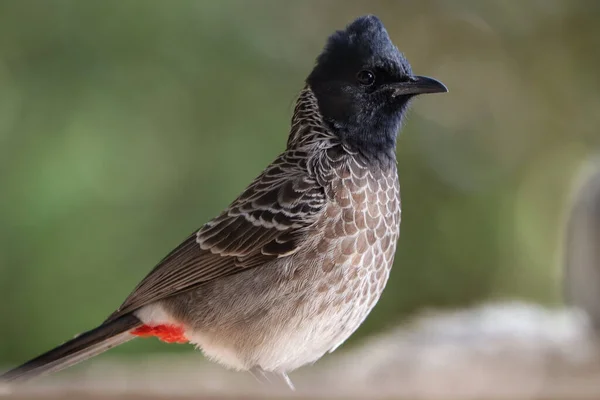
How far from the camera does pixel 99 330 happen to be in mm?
2170

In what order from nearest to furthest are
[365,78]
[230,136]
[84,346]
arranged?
[84,346] < [365,78] < [230,136]

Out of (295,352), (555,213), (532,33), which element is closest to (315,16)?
(532,33)

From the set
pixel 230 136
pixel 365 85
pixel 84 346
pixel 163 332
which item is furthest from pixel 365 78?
pixel 230 136

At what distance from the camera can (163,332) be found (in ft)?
7.37

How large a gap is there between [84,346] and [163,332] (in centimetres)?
22

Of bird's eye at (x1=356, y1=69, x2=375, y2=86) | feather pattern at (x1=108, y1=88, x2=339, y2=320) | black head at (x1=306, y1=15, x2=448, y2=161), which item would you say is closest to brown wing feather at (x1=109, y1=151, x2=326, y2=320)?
feather pattern at (x1=108, y1=88, x2=339, y2=320)

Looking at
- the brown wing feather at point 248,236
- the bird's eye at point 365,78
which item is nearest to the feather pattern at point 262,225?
the brown wing feather at point 248,236

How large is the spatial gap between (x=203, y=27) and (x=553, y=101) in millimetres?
2514

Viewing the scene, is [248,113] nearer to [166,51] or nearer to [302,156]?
[166,51]

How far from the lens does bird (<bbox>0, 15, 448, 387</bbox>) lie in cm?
218

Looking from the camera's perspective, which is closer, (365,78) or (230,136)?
(365,78)

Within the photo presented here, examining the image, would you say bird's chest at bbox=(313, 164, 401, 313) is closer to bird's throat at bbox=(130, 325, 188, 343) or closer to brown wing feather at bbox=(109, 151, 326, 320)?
brown wing feather at bbox=(109, 151, 326, 320)

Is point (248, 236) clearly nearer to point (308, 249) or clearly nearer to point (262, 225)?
point (262, 225)

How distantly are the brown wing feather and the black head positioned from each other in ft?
0.56
